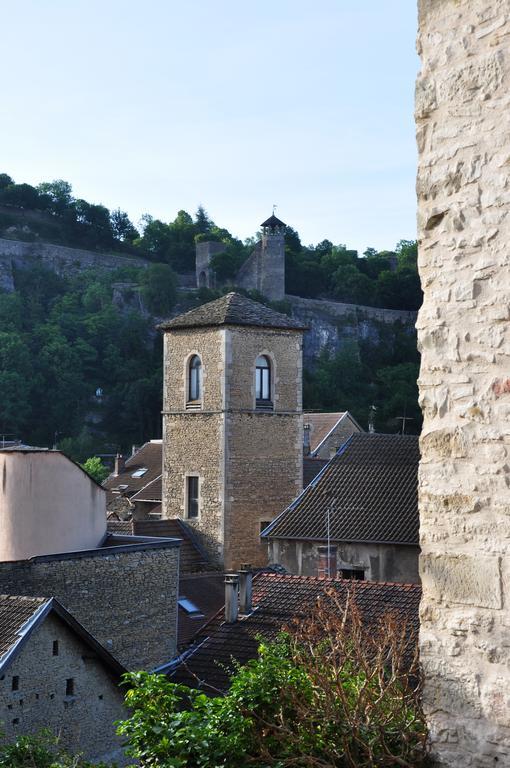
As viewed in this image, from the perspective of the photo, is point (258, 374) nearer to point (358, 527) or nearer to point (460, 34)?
point (358, 527)

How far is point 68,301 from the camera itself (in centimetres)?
7188

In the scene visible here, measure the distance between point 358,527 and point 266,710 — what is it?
521 inches

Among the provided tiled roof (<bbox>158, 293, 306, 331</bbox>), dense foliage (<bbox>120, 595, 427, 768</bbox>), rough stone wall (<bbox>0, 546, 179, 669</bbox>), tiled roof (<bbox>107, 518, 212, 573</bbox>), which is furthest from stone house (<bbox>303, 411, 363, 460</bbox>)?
dense foliage (<bbox>120, 595, 427, 768</bbox>)

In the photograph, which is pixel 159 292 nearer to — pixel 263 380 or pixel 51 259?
pixel 51 259

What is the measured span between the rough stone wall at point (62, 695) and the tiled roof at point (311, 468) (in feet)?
53.9

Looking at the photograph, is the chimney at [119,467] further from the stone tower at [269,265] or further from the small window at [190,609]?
the stone tower at [269,265]

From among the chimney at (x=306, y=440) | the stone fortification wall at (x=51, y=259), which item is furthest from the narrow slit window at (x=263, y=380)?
the stone fortification wall at (x=51, y=259)

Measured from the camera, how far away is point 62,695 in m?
10.3

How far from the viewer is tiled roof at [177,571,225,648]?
52.5 ft

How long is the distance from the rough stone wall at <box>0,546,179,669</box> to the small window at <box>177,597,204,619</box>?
1.75 metres

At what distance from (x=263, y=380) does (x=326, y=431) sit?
1248 centimetres

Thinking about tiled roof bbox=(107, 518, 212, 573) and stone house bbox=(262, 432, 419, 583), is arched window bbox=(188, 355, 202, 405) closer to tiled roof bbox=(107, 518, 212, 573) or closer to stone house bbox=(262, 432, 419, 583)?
tiled roof bbox=(107, 518, 212, 573)

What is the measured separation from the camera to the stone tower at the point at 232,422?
81.1 ft

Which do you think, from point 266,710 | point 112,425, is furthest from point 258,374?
point 112,425
